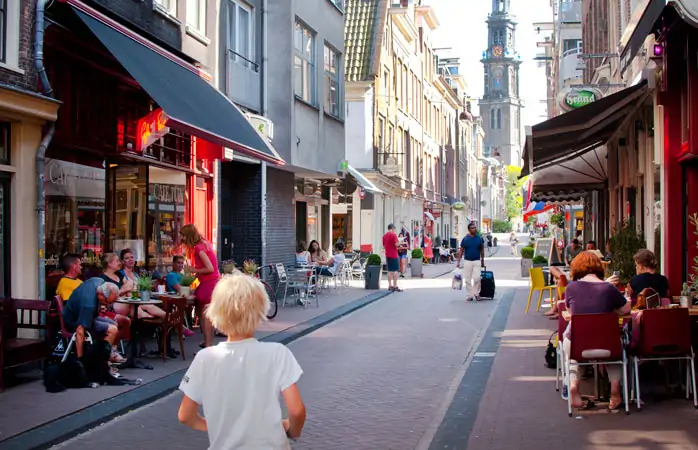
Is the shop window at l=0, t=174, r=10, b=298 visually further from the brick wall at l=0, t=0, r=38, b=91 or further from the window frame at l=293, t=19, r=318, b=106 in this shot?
the window frame at l=293, t=19, r=318, b=106

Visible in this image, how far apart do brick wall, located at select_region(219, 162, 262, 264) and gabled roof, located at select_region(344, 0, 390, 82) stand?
53.8 feet

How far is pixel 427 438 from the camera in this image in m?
7.59

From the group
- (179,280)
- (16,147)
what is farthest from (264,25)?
(16,147)

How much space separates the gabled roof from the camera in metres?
35.4

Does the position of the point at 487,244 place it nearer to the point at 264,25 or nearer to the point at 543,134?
the point at 264,25

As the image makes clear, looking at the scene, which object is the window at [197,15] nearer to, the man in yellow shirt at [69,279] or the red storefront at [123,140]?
the red storefront at [123,140]

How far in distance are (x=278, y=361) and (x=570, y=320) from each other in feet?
16.8

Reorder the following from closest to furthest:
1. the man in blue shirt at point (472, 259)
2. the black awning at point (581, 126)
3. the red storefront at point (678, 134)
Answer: the red storefront at point (678, 134) < the black awning at point (581, 126) < the man in blue shirt at point (472, 259)

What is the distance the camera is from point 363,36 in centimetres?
3597

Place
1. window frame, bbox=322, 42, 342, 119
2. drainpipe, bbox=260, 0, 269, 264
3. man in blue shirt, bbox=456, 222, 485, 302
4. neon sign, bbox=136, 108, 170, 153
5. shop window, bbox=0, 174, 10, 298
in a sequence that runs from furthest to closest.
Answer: window frame, bbox=322, 42, 342, 119 < man in blue shirt, bbox=456, 222, 485, 302 < drainpipe, bbox=260, 0, 269, 264 < neon sign, bbox=136, 108, 170, 153 < shop window, bbox=0, 174, 10, 298

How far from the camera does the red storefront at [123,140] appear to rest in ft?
36.8

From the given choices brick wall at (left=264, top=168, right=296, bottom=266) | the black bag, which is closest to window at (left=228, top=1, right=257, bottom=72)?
brick wall at (left=264, top=168, right=296, bottom=266)

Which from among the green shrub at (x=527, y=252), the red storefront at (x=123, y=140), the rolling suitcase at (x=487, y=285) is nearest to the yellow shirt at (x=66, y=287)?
the red storefront at (x=123, y=140)

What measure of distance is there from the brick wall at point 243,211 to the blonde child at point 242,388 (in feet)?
52.4
